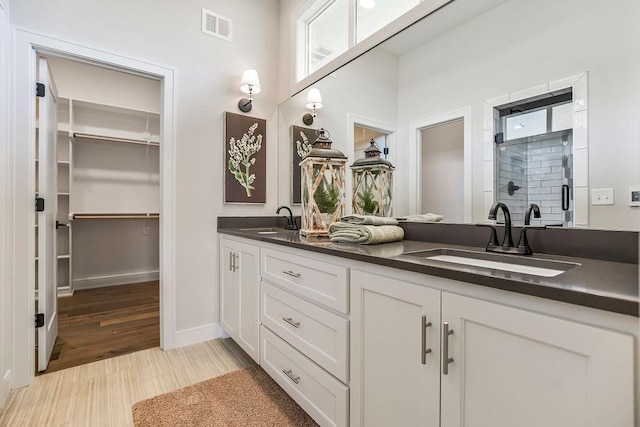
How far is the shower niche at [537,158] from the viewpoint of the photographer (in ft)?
3.59

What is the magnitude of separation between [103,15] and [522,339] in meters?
2.79

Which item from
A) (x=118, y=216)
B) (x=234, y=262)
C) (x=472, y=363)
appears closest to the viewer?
(x=472, y=363)

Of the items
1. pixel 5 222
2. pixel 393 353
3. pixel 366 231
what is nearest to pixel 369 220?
pixel 366 231

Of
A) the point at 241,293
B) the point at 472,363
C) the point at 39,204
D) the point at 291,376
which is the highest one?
the point at 39,204

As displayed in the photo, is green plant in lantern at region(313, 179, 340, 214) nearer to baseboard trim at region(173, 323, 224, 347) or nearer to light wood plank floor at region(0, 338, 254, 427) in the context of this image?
light wood plank floor at region(0, 338, 254, 427)

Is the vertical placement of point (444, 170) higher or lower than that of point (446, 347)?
higher

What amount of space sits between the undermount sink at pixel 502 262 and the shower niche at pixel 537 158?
20 centimetres

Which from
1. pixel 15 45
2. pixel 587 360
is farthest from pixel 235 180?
pixel 587 360

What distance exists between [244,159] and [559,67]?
2.07 metres

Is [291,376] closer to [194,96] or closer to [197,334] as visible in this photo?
[197,334]

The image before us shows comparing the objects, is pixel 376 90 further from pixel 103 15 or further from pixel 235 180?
pixel 103 15

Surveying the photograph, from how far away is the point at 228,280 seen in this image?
221 cm

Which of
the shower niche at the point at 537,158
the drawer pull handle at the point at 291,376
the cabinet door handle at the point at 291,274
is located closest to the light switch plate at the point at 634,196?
the shower niche at the point at 537,158

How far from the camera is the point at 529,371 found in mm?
661
